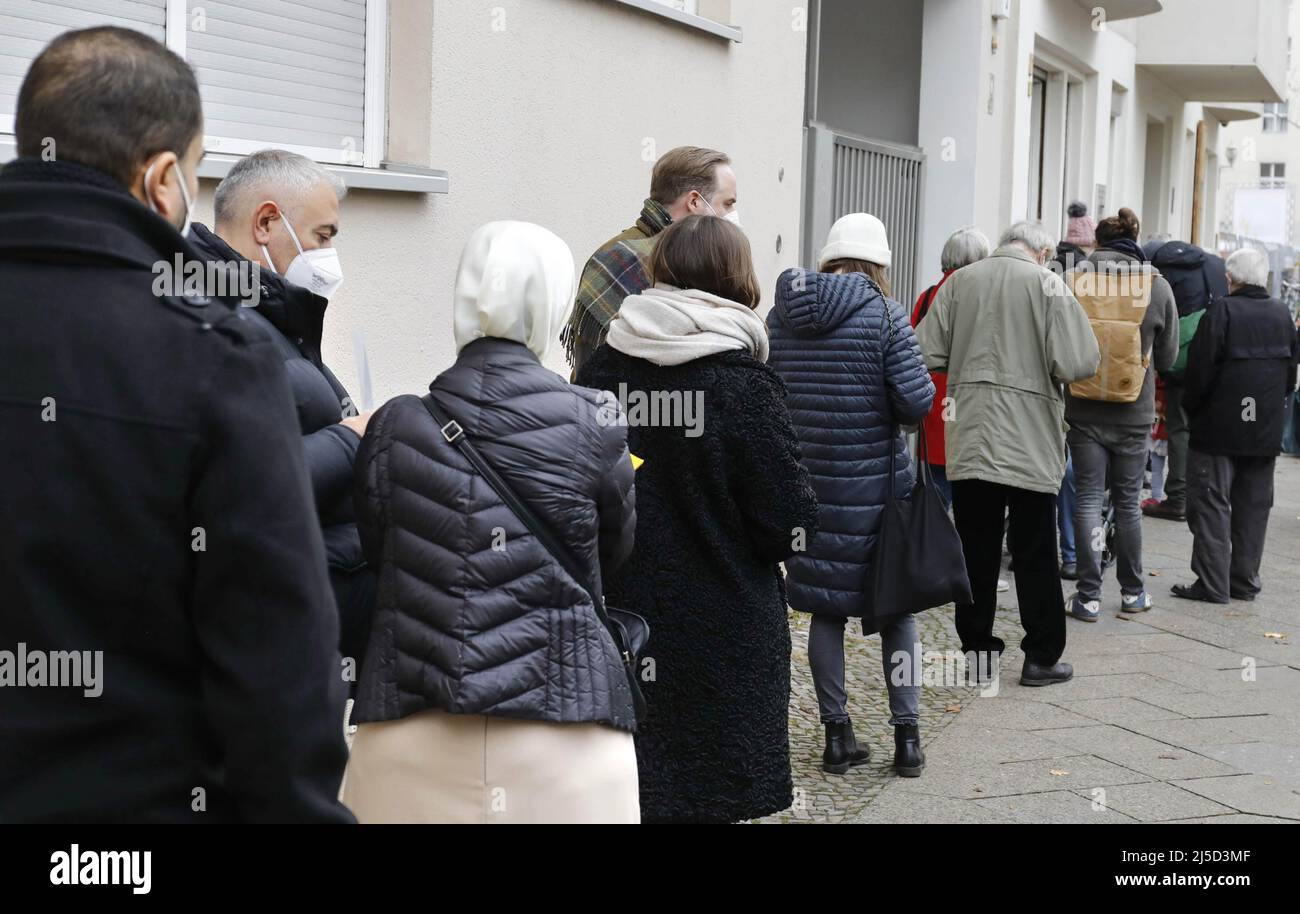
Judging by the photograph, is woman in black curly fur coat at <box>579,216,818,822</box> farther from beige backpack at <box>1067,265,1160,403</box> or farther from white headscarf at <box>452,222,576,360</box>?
beige backpack at <box>1067,265,1160,403</box>

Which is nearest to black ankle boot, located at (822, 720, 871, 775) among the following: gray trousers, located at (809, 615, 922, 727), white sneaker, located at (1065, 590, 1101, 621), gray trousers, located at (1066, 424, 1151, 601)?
gray trousers, located at (809, 615, 922, 727)

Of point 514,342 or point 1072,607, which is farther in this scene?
point 1072,607

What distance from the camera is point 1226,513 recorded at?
9398 millimetres

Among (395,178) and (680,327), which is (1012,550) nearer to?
(395,178)

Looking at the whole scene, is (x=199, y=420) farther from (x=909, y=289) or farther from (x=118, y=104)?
(x=909, y=289)

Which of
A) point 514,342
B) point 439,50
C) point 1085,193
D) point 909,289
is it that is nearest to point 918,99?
point 909,289

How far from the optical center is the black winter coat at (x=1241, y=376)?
366 inches

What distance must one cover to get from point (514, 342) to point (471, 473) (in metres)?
0.31

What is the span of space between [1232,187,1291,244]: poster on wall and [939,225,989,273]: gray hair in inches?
1019

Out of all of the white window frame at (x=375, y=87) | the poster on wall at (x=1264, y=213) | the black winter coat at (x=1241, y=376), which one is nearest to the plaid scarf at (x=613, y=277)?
the white window frame at (x=375, y=87)

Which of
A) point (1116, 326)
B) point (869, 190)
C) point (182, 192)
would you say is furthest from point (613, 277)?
point (869, 190)

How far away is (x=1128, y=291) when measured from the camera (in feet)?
28.6

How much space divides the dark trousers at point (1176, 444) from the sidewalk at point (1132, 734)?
10.8 ft

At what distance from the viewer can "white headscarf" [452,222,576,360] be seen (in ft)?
10.0
